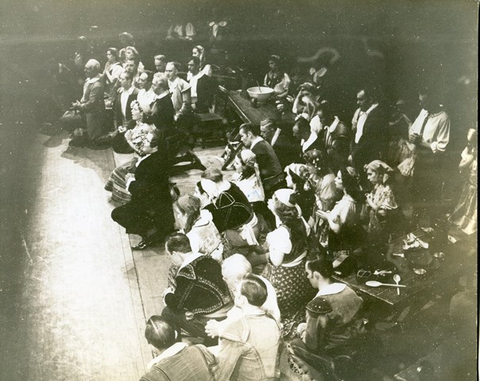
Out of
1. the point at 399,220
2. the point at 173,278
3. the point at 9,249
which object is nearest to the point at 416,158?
the point at 399,220

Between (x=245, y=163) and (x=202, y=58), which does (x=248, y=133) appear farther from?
(x=202, y=58)

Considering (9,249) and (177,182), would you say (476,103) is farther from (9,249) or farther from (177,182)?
(9,249)

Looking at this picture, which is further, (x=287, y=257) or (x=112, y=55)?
(x=287, y=257)

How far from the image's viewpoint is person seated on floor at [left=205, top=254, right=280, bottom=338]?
4.18m

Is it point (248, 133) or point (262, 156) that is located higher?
point (248, 133)

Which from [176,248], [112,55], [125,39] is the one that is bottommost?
[176,248]

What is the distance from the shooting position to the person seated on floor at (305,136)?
4.44m

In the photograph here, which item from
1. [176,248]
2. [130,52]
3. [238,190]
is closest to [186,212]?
[176,248]

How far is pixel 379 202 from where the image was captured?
14.8ft

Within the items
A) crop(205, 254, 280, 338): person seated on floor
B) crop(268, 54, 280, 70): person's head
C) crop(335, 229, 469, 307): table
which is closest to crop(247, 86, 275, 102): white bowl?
crop(268, 54, 280, 70): person's head

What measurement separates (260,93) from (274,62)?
0.26 m

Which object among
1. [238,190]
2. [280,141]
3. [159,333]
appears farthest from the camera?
[280,141]

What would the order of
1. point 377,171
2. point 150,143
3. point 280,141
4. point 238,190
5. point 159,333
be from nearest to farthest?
point 159,333, point 150,143, point 238,190, point 280,141, point 377,171

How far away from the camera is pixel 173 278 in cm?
414
